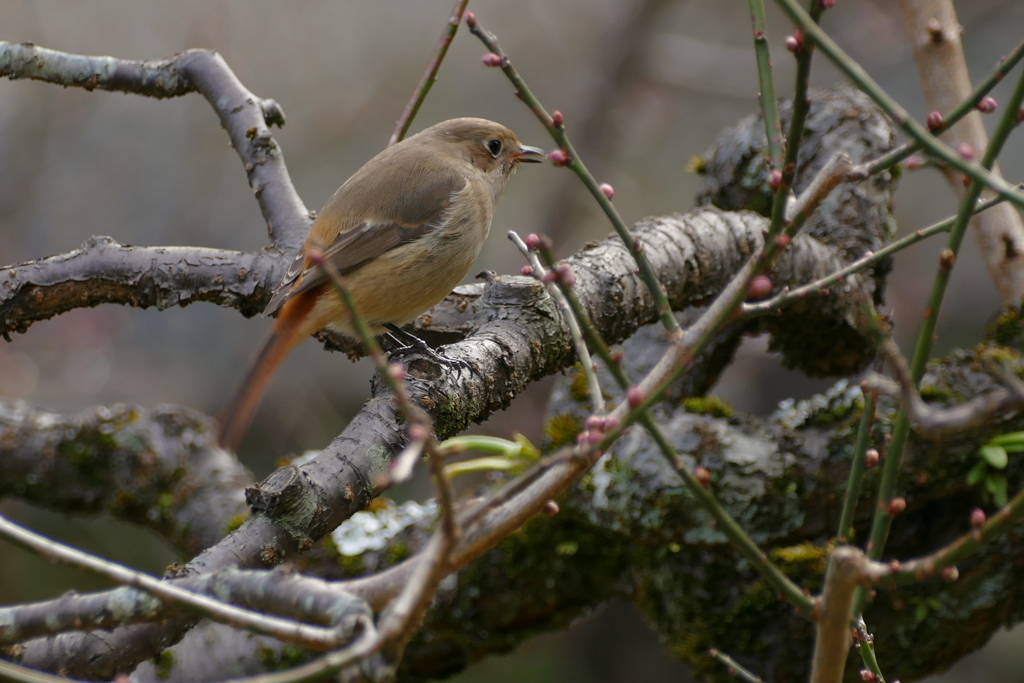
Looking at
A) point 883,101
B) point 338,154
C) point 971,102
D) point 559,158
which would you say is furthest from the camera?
point 338,154

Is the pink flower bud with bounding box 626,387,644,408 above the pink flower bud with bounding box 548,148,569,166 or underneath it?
underneath

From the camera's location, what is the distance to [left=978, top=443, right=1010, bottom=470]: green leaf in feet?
7.67

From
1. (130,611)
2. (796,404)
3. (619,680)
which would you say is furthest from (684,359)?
(619,680)

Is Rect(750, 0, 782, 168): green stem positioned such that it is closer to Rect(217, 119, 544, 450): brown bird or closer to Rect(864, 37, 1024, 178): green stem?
Rect(864, 37, 1024, 178): green stem

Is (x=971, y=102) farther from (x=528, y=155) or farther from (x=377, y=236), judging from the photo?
(x=528, y=155)

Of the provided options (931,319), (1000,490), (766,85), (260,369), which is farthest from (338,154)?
(931,319)

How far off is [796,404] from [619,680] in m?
3.65

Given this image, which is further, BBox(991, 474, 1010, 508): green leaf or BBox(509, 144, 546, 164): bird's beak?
BBox(509, 144, 546, 164): bird's beak

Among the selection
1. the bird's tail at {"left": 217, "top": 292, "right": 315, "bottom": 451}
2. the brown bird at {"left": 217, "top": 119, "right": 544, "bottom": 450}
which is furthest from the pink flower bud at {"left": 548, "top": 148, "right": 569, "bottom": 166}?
the brown bird at {"left": 217, "top": 119, "right": 544, "bottom": 450}

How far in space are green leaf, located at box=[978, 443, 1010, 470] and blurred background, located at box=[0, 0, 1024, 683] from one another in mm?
3533

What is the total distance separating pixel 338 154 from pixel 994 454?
5.70m

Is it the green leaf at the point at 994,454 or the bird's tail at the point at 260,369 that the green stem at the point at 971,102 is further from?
the bird's tail at the point at 260,369

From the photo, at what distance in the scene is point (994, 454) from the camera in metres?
2.35

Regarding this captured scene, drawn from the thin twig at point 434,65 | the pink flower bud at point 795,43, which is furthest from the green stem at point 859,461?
the thin twig at point 434,65
